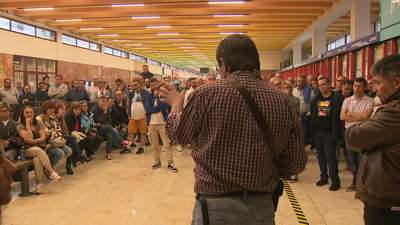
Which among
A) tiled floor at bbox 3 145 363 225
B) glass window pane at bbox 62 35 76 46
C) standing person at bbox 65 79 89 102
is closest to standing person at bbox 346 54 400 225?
tiled floor at bbox 3 145 363 225

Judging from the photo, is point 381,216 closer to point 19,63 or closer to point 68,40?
point 19,63

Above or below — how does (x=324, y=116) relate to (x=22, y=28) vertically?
below

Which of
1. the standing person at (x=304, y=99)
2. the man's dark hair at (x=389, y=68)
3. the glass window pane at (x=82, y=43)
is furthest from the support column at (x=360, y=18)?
the glass window pane at (x=82, y=43)

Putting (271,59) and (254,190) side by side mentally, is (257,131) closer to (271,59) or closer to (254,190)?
(254,190)

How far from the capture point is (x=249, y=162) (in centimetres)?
140

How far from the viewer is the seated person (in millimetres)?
4485

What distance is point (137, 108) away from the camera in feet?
22.9

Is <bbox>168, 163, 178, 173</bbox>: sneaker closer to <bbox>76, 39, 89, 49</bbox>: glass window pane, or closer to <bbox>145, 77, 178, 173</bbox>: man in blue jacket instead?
<bbox>145, 77, 178, 173</bbox>: man in blue jacket

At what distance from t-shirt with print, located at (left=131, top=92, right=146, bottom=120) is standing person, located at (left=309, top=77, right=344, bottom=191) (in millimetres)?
3936

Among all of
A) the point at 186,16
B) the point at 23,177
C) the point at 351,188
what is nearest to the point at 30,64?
the point at 186,16

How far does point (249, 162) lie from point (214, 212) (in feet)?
1.01

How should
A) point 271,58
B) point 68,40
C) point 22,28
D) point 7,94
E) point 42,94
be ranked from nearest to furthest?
1. point 7,94
2. point 42,94
3. point 22,28
4. point 68,40
5. point 271,58

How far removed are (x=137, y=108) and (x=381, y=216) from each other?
5.89 meters

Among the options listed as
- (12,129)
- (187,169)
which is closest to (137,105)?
(187,169)
